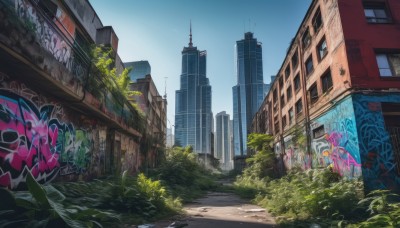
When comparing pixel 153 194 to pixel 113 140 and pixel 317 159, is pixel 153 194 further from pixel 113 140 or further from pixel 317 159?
pixel 317 159

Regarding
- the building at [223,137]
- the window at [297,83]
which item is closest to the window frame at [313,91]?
the window at [297,83]

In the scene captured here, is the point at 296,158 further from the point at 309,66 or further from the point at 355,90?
the point at 355,90

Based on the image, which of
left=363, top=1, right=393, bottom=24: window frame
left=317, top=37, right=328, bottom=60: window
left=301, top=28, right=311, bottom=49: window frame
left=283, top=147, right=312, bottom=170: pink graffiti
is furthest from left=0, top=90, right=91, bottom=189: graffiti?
left=301, top=28, right=311, bottom=49: window frame

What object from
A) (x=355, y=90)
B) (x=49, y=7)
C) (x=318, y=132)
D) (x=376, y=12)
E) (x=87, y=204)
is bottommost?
(x=87, y=204)

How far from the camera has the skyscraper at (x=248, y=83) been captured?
6850cm

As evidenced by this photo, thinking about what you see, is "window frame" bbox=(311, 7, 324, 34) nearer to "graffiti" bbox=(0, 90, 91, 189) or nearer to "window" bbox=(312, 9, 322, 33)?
"window" bbox=(312, 9, 322, 33)

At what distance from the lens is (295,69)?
18.8 meters

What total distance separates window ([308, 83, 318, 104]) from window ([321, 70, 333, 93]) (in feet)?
3.44

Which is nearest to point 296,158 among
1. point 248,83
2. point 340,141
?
point 340,141

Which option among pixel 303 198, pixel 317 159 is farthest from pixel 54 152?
pixel 317 159

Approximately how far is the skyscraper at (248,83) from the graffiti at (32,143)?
62.1m

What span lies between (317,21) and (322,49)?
6.41 feet

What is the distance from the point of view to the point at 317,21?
49.0 feet

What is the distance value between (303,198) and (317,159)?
7603mm
